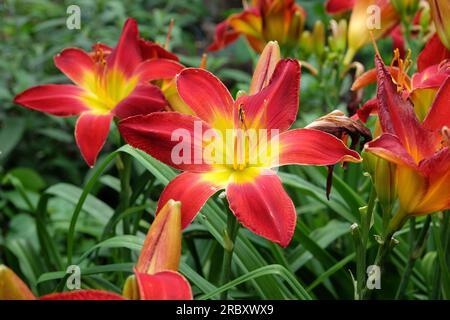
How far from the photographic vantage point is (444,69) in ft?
2.87

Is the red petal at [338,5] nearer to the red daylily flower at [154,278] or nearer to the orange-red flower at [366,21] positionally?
the orange-red flower at [366,21]

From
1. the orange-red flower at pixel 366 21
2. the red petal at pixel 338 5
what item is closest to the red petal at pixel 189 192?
the orange-red flower at pixel 366 21

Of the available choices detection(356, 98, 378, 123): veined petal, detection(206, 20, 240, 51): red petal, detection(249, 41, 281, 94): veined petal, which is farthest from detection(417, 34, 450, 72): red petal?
detection(206, 20, 240, 51): red petal

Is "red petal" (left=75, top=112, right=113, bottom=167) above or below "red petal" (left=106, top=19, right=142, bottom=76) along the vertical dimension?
below

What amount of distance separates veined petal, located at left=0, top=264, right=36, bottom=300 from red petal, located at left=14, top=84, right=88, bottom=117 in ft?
1.60

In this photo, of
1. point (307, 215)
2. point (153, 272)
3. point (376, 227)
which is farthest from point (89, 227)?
point (153, 272)

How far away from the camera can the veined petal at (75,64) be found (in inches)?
43.3

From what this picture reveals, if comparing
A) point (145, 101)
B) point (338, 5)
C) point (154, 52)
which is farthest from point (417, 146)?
point (338, 5)

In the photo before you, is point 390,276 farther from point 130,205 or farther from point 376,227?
point 130,205

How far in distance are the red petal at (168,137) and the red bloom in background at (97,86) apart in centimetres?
19

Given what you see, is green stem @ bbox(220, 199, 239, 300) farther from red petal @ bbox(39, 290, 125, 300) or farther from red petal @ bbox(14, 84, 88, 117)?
red petal @ bbox(14, 84, 88, 117)

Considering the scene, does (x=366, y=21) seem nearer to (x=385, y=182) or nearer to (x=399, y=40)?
(x=399, y=40)

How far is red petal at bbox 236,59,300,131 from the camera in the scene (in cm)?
80

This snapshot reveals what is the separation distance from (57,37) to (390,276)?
1.52 metres
